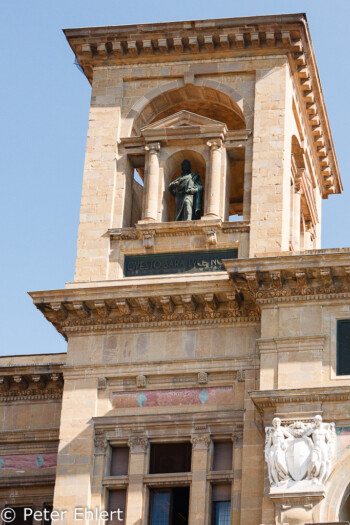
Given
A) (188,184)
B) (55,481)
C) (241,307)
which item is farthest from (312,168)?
(55,481)

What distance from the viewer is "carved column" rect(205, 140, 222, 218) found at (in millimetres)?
41156

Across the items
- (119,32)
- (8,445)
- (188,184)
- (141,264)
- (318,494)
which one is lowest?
(318,494)

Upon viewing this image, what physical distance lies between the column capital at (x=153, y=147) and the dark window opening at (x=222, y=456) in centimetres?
834

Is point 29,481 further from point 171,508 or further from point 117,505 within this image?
point 171,508

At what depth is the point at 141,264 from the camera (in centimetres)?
4066

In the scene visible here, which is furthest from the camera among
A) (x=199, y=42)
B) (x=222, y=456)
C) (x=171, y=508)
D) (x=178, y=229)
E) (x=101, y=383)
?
(x=199, y=42)

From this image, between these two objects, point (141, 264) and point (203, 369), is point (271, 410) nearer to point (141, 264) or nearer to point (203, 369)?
point (203, 369)

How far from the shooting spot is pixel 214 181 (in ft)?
137

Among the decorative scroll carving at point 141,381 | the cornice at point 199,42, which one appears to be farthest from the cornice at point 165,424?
the cornice at point 199,42

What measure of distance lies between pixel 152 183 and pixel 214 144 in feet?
6.12

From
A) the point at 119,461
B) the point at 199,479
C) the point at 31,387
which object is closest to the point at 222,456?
the point at 199,479

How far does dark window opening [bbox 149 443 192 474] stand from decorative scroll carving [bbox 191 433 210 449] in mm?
344

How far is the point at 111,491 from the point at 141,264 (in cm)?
583

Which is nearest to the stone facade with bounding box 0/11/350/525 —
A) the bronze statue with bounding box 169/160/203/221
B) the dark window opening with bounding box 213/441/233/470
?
the dark window opening with bounding box 213/441/233/470
